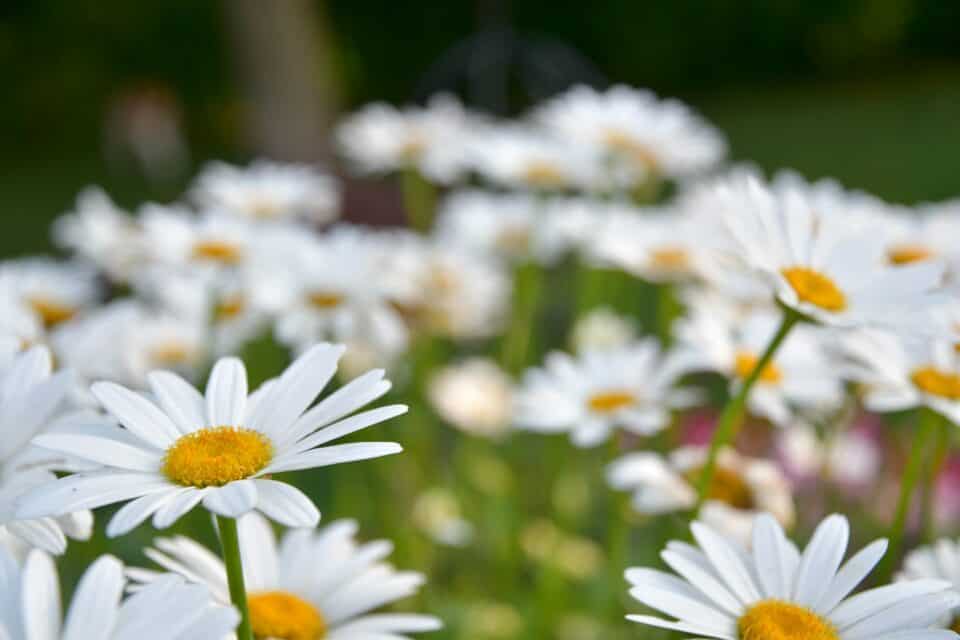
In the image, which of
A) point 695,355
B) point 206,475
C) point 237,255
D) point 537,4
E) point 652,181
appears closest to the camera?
point 206,475

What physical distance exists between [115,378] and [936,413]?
58 centimetres

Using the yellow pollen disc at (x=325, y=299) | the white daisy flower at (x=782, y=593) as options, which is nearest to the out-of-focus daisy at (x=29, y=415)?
the white daisy flower at (x=782, y=593)

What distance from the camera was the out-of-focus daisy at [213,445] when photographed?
1.44ft

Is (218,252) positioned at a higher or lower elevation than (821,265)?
higher

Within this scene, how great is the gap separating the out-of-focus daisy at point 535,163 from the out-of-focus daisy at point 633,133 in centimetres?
3

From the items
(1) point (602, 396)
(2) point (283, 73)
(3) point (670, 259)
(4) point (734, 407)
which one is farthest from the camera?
(2) point (283, 73)

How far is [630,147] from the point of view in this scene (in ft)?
4.14

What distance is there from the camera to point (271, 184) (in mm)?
1324

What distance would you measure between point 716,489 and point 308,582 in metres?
0.37

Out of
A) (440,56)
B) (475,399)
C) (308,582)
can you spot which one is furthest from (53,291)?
(440,56)

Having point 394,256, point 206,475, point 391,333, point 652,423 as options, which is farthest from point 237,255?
point 206,475

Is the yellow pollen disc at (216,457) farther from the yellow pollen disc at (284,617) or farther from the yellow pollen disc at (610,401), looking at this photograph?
the yellow pollen disc at (610,401)

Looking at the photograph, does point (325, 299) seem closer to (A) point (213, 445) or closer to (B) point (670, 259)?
(B) point (670, 259)

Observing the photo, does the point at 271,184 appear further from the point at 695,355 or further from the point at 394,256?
the point at 695,355
